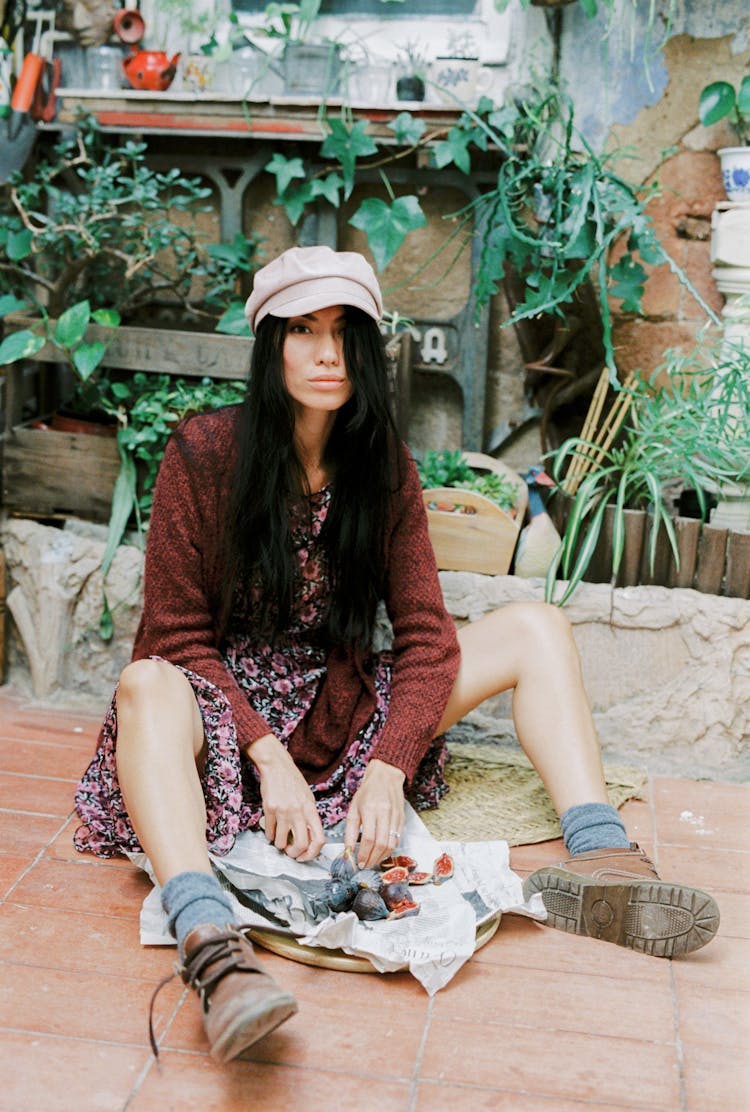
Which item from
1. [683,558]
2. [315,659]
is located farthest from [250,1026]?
[683,558]

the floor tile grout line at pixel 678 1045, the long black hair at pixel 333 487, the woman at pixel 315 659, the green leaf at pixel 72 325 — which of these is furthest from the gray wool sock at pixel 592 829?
the green leaf at pixel 72 325

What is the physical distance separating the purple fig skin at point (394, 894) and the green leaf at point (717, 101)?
2038 mm

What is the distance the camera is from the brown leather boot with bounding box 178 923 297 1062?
4.96 feet

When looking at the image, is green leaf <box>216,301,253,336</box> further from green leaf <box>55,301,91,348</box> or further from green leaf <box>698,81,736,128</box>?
green leaf <box>698,81,736,128</box>

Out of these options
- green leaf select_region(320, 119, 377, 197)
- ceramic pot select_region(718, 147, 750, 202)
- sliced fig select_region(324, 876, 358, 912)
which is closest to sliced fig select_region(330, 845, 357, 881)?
sliced fig select_region(324, 876, 358, 912)

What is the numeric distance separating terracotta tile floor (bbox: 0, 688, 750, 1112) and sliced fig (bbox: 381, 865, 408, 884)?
0.16m

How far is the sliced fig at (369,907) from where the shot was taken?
1893mm

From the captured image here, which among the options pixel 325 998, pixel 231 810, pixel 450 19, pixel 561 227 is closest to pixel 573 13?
pixel 450 19

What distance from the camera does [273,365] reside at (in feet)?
6.88

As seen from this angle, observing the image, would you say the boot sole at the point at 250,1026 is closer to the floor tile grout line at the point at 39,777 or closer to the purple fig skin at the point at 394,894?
the purple fig skin at the point at 394,894

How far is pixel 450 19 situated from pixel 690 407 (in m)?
1.28

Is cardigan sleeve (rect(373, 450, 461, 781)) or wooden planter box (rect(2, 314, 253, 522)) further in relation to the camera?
wooden planter box (rect(2, 314, 253, 522))

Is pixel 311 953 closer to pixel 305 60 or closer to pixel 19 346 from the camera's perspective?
pixel 19 346

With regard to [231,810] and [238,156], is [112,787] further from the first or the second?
[238,156]
